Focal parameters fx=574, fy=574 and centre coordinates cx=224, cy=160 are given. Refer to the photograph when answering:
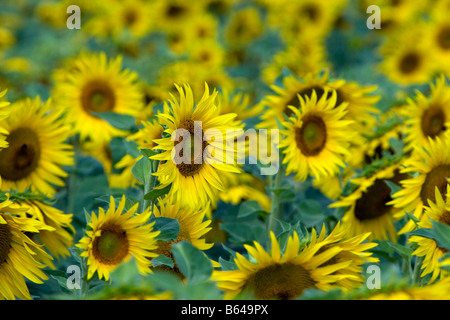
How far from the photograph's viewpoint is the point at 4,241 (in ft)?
4.37

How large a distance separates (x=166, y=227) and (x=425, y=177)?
71cm

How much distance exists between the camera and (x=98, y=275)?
1.30m

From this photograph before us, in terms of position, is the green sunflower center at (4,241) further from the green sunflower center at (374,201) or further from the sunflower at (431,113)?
the sunflower at (431,113)

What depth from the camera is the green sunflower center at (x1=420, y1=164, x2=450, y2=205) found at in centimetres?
150

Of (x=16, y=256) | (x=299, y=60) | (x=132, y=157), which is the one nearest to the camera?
(x=16, y=256)

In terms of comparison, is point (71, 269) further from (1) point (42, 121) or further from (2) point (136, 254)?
(1) point (42, 121)

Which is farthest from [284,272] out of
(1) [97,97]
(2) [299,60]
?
(2) [299,60]

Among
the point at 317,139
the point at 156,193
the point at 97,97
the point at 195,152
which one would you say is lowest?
the point at 156,193

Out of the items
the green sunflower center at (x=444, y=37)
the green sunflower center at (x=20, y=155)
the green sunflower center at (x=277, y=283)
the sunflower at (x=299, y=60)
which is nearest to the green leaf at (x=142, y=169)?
the green sunflower center at (x=277, y=283)

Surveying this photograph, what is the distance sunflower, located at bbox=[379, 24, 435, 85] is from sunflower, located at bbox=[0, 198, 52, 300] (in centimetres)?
247

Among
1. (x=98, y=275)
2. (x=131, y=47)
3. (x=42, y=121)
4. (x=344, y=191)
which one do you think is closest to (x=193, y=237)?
(x=98, y=275)

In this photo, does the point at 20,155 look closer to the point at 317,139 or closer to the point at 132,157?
the point at 132,157

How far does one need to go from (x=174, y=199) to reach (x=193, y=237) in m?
0.11

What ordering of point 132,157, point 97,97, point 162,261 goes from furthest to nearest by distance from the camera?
point 97,97
point 132,157
point 162,261
